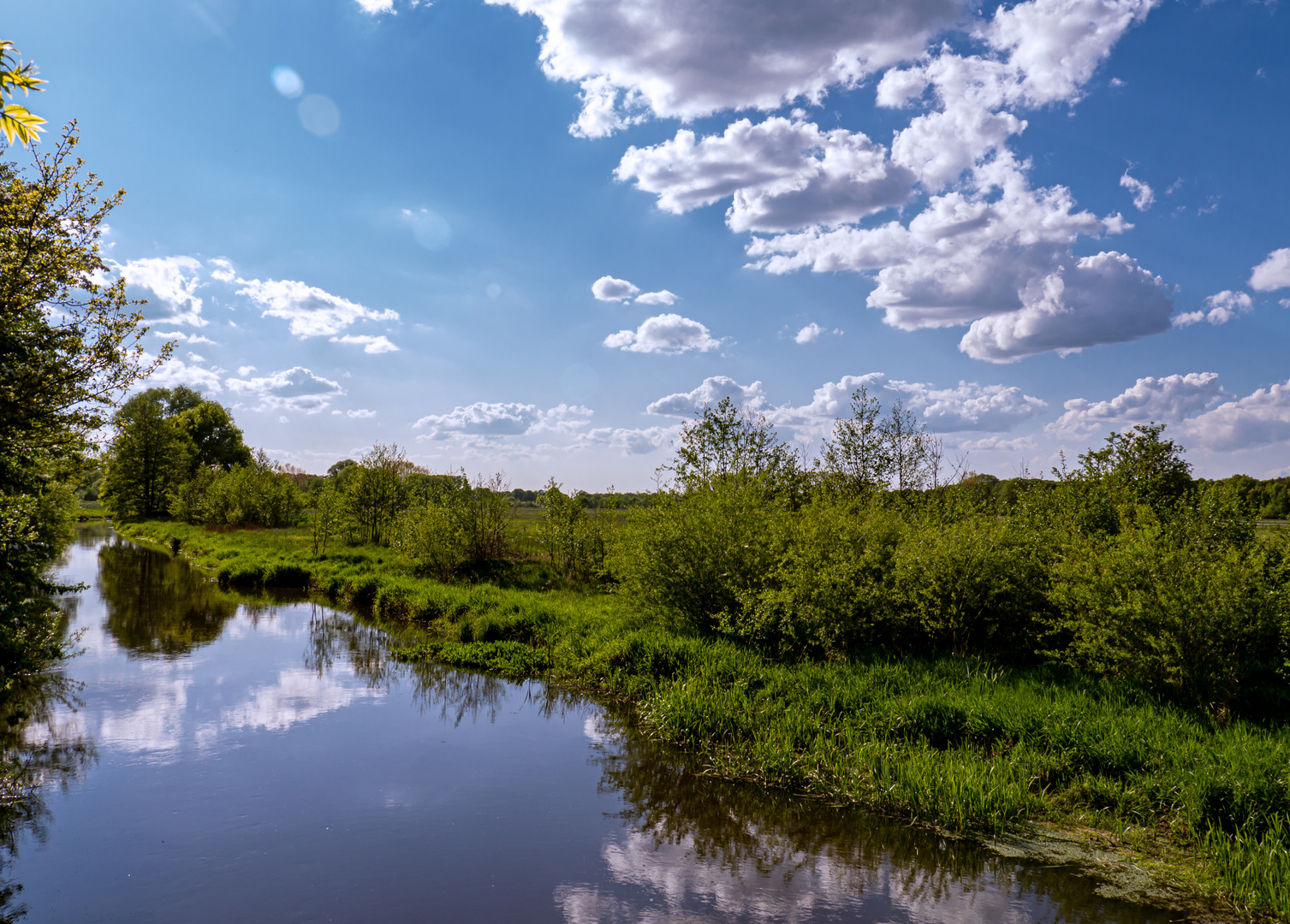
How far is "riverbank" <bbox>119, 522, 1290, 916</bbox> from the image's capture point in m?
6.56

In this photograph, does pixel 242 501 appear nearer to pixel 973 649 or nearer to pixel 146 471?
pixel 146 471

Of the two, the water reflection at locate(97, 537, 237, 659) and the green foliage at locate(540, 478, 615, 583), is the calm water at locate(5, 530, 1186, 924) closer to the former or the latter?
the water reflection at locate(97, 537, 237, 659)

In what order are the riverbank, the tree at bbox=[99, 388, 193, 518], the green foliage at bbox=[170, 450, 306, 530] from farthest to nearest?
the tree at bbox=[99, 388, 193, 518]
the green foliage at bbox=[170, 450, 306, 530]
the riverbank

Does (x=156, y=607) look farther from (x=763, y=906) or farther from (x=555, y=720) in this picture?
(x=763, y=906)

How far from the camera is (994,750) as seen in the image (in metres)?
8.64

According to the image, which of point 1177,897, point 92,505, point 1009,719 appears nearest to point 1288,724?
point 1009,719

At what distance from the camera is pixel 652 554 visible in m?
13.9

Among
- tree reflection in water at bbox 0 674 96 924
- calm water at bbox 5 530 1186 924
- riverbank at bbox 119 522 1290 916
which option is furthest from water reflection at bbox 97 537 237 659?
riverbank at bbox 119 522 1290 916

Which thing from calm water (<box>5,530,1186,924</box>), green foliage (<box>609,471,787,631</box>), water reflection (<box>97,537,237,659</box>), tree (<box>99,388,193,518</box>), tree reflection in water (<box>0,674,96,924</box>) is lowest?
calm water (<box>5,530,1186,924</box>)

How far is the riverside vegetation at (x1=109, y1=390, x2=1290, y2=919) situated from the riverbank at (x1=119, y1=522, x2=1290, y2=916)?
31mm

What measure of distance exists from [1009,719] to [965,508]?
7412 millimetres

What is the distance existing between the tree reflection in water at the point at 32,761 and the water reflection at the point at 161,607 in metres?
3.59

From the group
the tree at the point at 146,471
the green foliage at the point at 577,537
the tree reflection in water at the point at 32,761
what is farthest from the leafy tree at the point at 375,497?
the tree at the point at 146,471

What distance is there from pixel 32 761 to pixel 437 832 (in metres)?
6.15
